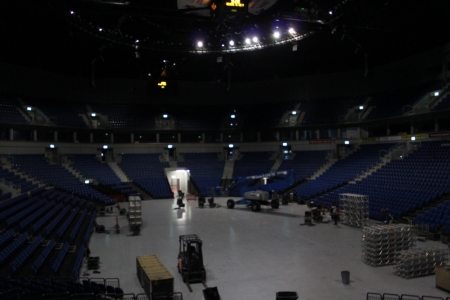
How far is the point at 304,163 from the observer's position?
45594 millimetres

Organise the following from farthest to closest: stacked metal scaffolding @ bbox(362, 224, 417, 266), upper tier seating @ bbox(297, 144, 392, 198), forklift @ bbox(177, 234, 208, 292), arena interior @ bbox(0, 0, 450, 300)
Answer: upper tier seating @ bbox(297, 144, 392, 198) → stacked metal scaffolding @ bbox(362, 224, 417, 266) → arena interior @ bbox(0, 0, 450, 300) → forklift @ bbox(177, 234, 208, 292)

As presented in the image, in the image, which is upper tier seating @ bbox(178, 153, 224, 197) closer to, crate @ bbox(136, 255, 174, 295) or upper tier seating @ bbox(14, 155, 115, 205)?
upper tier seating @ bbox(14, 155, 115, 205)

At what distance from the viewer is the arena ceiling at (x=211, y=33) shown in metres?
23.1

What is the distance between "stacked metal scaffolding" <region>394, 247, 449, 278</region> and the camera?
50.1ft

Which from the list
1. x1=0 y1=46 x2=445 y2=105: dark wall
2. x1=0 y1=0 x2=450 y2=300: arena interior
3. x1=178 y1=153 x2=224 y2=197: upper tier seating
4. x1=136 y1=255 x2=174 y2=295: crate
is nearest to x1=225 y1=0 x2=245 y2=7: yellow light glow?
x1=0 y1=0 x2=450 y2=300: arena interior

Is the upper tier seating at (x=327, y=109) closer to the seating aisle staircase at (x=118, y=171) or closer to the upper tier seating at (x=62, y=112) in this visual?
the seating aisle staircase at (x=118, y=171)

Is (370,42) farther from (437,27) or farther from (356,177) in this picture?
(356,177)

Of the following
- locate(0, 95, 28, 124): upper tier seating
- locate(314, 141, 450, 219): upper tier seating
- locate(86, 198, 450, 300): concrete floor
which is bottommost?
locate(86, 198, 450, 300): concrete floor

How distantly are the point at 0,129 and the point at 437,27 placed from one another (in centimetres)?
4128

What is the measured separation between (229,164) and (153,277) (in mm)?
36732

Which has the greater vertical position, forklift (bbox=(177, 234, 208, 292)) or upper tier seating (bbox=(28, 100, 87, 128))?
upper tier seating (bbox=(28, 100, 87, 128))

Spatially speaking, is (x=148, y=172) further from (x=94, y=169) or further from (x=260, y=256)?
(x=260, y=256)

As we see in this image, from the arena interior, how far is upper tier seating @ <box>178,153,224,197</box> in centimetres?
25

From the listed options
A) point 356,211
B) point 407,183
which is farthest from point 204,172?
point 356,211
